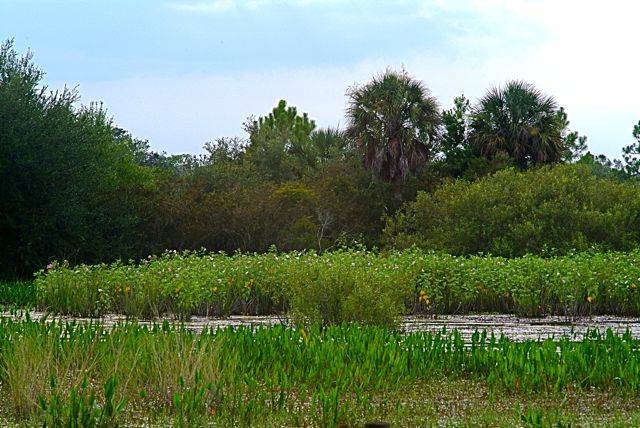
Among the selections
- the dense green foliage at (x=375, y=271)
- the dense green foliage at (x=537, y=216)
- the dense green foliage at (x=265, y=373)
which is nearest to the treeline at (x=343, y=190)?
the dense green foliage at (x=537, y=216)

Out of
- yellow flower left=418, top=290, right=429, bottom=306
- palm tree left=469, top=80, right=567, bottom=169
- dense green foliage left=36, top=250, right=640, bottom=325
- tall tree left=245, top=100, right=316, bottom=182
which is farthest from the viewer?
tall tree left=245, top=100, right=316, bottom=182

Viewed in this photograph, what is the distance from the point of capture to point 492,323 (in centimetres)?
1373

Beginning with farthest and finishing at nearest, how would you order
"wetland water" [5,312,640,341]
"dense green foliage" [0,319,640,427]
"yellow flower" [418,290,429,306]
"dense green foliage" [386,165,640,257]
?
"dense green foliage" [386,165,640,257]
"yellow flower" [418,290,429,306]
"wetland water" [5,312,640,341]
"dense green foliage" [0,319,640,427]

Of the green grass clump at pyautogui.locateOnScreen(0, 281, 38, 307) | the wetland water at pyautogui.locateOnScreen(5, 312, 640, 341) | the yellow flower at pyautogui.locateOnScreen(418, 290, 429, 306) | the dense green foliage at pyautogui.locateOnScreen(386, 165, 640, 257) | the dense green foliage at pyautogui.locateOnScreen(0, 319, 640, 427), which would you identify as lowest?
the dense green foliage at pyautogui.locateOnScreen(0, 319, 640, 427)

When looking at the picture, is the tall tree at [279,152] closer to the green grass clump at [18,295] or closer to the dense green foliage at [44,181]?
the dense green foliage at [44,181]

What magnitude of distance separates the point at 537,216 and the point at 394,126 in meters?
8.37

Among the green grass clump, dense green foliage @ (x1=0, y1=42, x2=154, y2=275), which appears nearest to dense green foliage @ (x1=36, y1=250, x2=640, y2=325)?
the green grass clump

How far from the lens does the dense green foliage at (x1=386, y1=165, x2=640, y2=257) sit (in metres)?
23.1

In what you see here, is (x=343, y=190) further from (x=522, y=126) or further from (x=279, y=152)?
(x=279, y=152)

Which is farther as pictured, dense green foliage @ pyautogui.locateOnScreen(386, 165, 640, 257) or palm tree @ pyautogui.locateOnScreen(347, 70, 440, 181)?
palm tree @ pyautogui.locateOnScreen(347, 70, 440, 181)

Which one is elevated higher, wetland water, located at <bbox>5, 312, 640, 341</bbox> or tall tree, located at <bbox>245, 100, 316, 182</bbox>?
tall tree, located at <bbox>245, 100, 316, 182</bbox>

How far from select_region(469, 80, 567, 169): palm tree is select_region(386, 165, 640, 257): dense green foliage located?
455 centimetres

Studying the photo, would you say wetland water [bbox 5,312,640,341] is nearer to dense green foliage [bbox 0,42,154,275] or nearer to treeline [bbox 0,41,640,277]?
treeline [bbox 0,41,640,277]

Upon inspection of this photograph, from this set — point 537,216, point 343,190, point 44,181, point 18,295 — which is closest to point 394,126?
point 343,190
